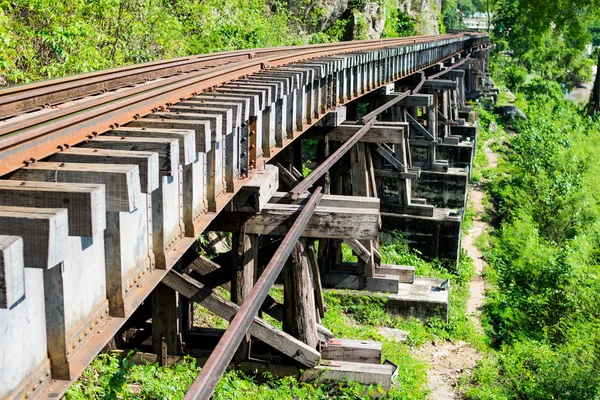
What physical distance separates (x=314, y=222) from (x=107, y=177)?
368 cm

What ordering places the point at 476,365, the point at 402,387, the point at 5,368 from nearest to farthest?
the point at 5,368 → the point at 402,387 → the point at 476,365

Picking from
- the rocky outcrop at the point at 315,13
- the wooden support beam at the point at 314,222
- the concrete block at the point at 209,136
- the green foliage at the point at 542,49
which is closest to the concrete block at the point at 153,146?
the concrete block at the point at 209,136

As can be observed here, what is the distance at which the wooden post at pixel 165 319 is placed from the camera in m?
6.32

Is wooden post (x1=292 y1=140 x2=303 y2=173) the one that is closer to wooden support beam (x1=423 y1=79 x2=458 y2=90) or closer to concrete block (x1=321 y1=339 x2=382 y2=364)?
concrete block (x1=321 y1=339 x2=382 y2=364)

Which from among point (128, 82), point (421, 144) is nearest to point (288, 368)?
point (128, 82)

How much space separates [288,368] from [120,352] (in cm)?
149

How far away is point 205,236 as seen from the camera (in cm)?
999

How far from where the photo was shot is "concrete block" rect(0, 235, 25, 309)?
76.4 inches

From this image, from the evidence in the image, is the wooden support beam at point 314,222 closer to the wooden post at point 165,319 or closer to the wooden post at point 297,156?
the wooden post at point 165,319

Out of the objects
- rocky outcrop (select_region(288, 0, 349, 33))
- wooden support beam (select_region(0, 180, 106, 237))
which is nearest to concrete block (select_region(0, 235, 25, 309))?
wooden support beam (select_region(0, 180, 106, 237))

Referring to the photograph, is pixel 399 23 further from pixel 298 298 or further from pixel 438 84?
pixel 298 298

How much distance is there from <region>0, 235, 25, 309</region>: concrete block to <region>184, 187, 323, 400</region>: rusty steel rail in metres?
1.27

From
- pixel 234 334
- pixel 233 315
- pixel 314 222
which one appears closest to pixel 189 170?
pixel 234 334

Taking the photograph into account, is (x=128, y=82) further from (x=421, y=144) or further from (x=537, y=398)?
(x=421, y=144)
